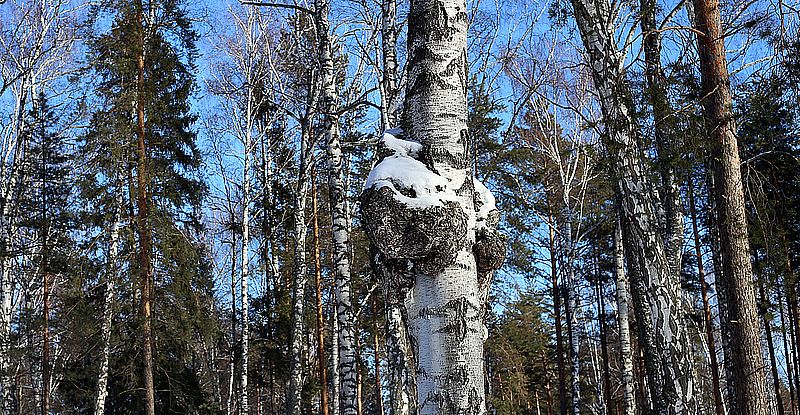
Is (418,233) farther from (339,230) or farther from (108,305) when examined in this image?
(108,305)

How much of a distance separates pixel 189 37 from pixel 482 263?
41.1 ft

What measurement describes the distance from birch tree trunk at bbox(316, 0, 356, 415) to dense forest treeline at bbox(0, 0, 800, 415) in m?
0.04

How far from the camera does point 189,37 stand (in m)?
13.7

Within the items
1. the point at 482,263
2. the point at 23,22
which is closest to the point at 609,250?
the point at 23,22

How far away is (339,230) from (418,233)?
22.3ft

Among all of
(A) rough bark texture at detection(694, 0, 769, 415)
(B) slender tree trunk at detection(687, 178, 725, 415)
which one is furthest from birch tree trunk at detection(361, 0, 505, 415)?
(B) slender tree trunk at detection(687, 178, 725, 415)

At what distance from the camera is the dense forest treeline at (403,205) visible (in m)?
2.59

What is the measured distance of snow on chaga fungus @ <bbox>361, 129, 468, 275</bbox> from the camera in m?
2.43

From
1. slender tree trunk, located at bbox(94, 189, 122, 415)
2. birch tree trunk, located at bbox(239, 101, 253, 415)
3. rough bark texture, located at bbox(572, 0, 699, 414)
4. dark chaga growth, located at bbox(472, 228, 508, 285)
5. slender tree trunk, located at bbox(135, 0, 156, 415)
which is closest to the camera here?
dark chaga growth, located at bbox(472, 228, 508, 285)

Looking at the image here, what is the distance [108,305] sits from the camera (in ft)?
40.5

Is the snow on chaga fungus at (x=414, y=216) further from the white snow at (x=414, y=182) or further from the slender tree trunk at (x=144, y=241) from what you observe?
the slender tree trunk at (x=144, y=241)

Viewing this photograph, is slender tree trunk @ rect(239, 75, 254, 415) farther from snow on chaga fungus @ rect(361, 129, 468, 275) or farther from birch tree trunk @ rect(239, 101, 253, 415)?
snow on chaga fungus @ rect(361, 129, 468, 275)

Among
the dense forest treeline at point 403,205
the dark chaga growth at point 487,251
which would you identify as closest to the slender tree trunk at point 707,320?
the dense forest treeline at point 403,205

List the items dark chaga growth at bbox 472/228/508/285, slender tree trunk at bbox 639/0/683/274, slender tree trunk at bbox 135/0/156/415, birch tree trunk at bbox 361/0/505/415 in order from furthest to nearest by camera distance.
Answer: slender tree trunk at bbox 135/0/156/415
slender tree trunk at bbox 639/0/683/274
dark chaga growth at bbox 472/228/508/285
birch tree trunk at bbox 361/0/505/415
